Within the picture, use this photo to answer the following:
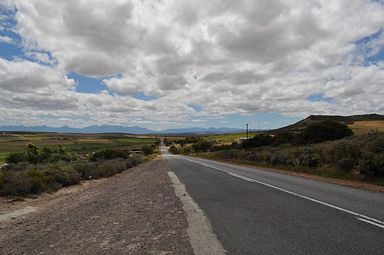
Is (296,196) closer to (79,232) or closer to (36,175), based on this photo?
(79,232)

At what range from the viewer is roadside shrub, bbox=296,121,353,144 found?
49031 millimetres

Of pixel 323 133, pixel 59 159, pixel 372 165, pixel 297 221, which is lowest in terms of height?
pixel 59 159

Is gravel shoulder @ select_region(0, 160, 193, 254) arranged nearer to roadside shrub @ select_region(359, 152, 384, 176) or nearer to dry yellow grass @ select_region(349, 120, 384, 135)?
roadside shrub @ select_region(359, 152, 384, 176)

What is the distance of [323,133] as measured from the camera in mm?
49562

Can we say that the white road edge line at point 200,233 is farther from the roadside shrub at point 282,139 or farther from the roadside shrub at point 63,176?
the roadside shrub at point 282,139

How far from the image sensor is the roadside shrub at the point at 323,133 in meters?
49.0

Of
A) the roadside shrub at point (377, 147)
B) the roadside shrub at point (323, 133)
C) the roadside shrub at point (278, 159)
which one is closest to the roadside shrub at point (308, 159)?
the roadside shrub at point (278, 159)

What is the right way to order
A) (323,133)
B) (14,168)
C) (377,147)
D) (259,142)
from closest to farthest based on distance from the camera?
(377,147), (14,168), (323,133), (259,142)

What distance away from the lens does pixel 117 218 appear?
9453 mm

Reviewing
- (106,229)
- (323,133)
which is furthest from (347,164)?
(323,133)

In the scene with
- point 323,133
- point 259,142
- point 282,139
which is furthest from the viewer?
point 259,142

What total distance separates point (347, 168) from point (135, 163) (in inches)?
1238

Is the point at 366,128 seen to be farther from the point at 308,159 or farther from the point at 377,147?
the point at 377,147

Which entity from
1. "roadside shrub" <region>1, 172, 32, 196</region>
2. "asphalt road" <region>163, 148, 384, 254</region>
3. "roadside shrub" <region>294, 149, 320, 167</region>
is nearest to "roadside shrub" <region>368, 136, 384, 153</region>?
"roadside shrub" <region>294, 149, 320, 167</region>
